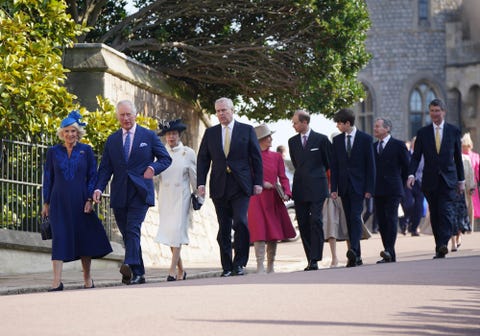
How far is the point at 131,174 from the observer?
546 inches

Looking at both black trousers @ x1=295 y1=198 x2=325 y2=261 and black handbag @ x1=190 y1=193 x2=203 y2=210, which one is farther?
black trousers @ x1=295 y1=198 x2=325 y2=261

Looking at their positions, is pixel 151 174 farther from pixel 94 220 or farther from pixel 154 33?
pixel 154 33

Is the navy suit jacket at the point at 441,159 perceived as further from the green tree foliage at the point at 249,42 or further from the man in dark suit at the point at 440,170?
the green tree foliage at the point at 249,42

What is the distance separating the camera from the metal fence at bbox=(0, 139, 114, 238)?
16.9m

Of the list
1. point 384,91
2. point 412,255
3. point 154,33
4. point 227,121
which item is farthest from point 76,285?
point 384,91

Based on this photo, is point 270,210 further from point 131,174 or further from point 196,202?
point 131,174

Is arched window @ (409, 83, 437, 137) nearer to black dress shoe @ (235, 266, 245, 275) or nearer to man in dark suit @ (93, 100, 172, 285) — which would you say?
black dress shoe @ (235, 266, 245, 275)

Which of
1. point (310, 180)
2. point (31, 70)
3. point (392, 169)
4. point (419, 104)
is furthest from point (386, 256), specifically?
point (419, 104)

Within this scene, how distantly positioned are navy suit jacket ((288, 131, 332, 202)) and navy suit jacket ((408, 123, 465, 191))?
4.12 ft

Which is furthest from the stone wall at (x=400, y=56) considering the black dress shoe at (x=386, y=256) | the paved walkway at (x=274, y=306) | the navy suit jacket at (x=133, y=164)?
the navy suit jacket at (x=133, y=164)

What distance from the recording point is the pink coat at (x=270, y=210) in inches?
633

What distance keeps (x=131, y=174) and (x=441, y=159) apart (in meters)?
4.64

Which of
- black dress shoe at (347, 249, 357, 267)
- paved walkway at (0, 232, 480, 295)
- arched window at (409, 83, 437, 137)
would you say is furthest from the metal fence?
arched window at (409, 83, 437, 137)

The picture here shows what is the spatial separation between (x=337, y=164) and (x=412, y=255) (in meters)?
3.76
